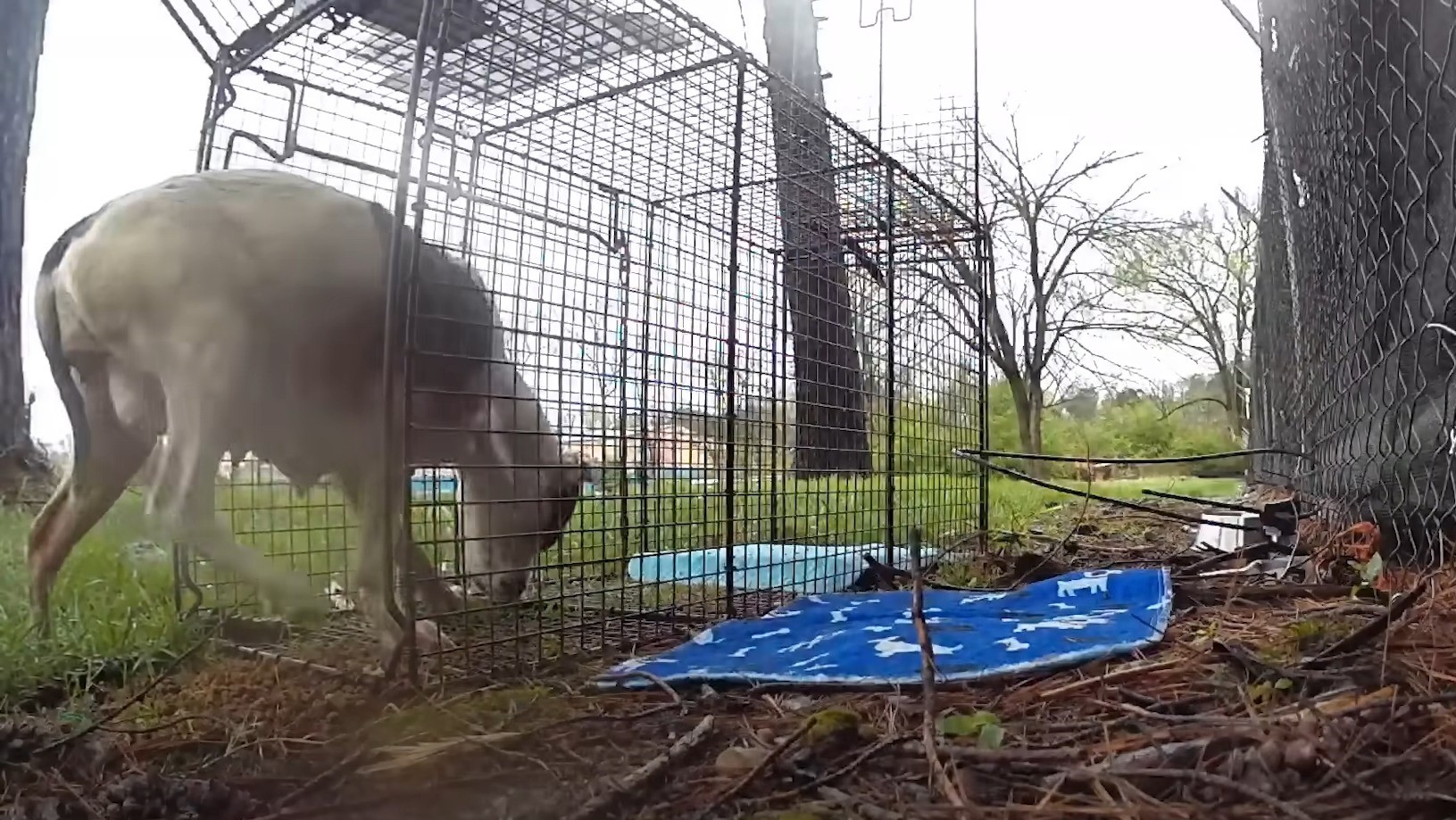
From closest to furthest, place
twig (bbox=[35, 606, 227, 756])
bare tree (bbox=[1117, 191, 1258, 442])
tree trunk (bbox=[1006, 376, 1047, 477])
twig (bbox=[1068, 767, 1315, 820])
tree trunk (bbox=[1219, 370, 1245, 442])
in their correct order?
1. twig (bbox=[1068, 767, 1315, 820])
2. twig (bbox=[35, 606, 227, 756])
3. tree trunk (bbox=[1219, 370, 1245, 442])
4. bare tree (bbox=[1117, 191, 1258, 442])
5. tree trunk (bbox=[1006, 376, 1047, 477])

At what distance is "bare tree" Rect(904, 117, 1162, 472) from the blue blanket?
19.4 feet

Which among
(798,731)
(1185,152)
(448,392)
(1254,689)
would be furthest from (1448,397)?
(1185,152)

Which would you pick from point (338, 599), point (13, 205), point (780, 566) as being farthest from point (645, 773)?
point (13, 205)

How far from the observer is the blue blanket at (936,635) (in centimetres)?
181

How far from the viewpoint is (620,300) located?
299 centimetres

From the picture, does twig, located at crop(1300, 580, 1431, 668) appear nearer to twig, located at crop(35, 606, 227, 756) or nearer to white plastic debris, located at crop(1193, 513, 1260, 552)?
white plastic debris, located at crop(1193, 513, 1260, 552)

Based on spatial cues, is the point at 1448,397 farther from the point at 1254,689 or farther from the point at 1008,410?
the point at 1008,410

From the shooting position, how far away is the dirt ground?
101 centimetres

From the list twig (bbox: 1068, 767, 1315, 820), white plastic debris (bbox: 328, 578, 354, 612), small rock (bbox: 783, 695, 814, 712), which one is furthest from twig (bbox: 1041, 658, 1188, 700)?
white plastic debris (bbox: 328, 578, 354, 612)

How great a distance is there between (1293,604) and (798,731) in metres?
1.34

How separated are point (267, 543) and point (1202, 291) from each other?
8540 mm

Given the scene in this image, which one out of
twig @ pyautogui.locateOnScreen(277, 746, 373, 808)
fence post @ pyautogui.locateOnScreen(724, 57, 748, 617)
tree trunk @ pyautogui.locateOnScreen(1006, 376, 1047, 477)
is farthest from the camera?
tree trunk @ pyautogui.locateOnScreen(1006, 376, 1047, 477)

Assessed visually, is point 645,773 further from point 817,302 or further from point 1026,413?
point 1026,413

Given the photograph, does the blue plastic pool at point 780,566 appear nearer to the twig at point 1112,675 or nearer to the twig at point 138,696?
the twig at point 138,696
